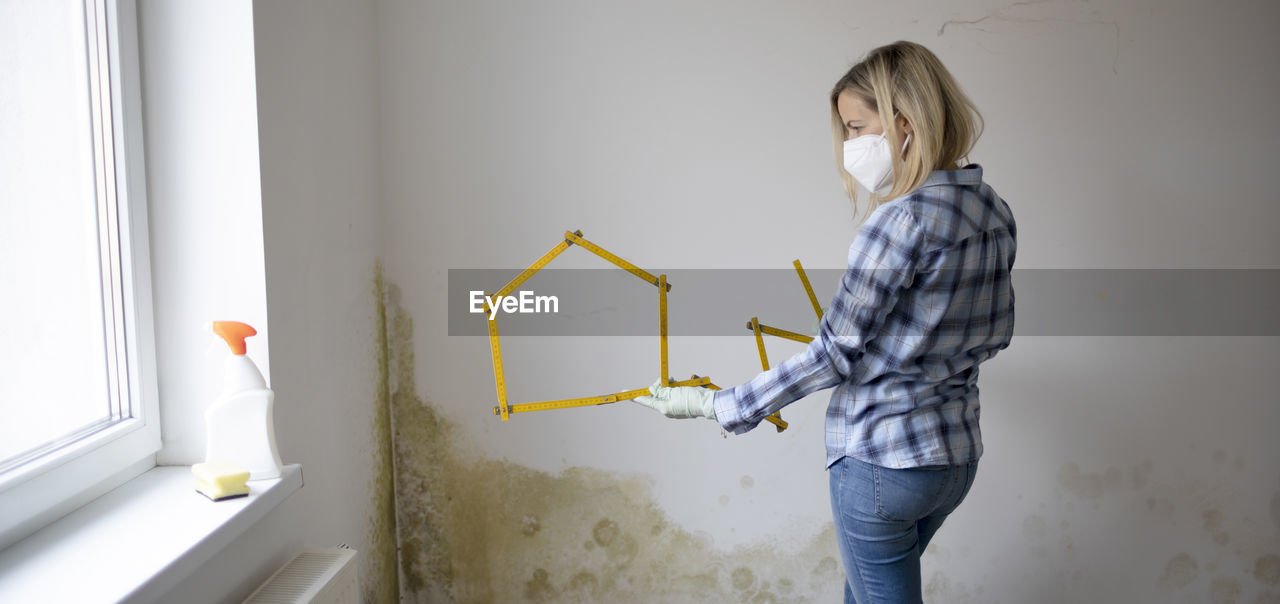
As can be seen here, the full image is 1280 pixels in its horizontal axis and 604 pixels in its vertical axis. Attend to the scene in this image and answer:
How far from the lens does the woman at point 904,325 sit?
1.17 m

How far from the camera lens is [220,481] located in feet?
3.93

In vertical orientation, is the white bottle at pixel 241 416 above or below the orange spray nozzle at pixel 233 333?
below

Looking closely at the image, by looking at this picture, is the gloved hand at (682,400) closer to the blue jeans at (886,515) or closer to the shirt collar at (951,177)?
the blue jeans at (886,515)

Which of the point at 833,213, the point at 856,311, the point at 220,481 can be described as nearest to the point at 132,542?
the point at 220,481

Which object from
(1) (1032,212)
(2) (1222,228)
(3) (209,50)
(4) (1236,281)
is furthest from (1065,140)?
(3) (209,50)

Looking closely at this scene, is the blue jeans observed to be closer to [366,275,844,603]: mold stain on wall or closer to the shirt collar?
the shirt collar

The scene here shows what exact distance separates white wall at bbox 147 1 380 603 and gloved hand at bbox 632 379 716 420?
2.30 feet

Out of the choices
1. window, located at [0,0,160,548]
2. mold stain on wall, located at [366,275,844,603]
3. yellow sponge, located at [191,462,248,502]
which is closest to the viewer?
window, located at [0,0,160,548]

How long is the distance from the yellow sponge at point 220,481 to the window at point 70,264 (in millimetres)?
162

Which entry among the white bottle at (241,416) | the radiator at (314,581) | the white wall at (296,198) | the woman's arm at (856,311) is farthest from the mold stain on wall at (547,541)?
the woman's arm at (856,311)

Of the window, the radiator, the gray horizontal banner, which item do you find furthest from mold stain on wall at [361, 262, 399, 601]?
the window

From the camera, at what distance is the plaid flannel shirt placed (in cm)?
116

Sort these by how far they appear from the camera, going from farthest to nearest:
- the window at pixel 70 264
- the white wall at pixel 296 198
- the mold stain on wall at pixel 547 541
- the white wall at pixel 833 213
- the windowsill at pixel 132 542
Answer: the mold stain on wall at pixel 547 541, the white wall at pixel 833 213, the white wall at pixel 296 198, the window at pixel 70 264, the windowsill at pixel 132 542

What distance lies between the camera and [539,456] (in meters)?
2.07
